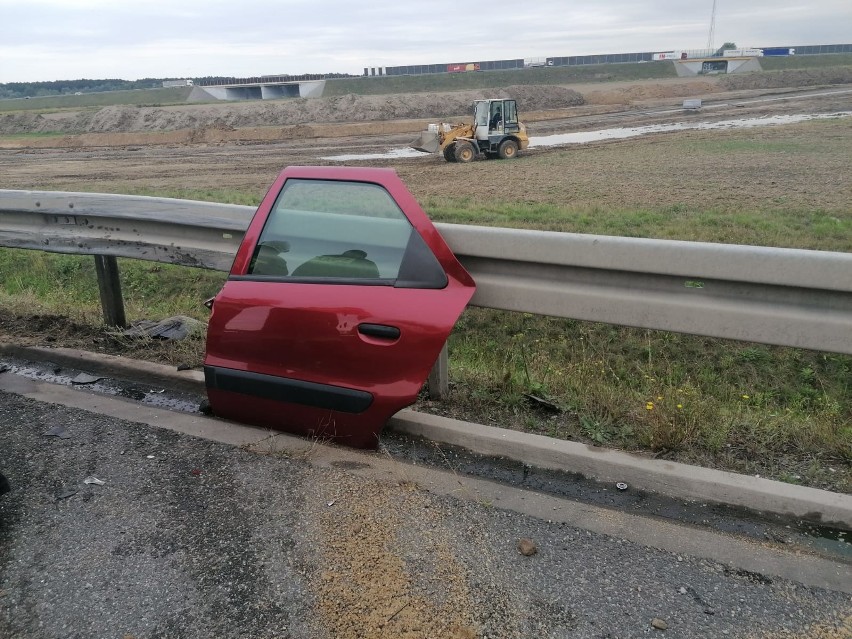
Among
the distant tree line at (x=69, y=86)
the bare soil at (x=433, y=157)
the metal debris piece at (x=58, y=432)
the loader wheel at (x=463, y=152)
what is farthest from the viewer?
the distant tree line at (x=69, y=86)

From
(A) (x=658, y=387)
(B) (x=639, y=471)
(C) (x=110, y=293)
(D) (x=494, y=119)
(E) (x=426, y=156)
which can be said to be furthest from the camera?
(E) (x=426, y=156)

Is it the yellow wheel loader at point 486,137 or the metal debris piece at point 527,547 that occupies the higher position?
the metal debris piece at point 527,547

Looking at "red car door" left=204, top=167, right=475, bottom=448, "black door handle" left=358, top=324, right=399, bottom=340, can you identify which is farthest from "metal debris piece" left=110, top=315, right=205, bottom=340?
"black door handle" left=358, top=324, right=399, bottom=340

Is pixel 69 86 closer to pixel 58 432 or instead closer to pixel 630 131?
pixel 630 131

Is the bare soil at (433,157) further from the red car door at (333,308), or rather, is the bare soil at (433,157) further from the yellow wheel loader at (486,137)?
the red car door at (333,308)

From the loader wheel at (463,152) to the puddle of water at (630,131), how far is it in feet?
9.14

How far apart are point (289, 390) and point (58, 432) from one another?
4.53 ft

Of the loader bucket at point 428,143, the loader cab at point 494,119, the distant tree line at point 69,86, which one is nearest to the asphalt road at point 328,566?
the loader cab at point 494,119

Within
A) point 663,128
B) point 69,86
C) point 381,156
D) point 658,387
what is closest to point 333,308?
point 658,387

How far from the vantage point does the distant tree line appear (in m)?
118

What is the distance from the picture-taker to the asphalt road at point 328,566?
2.66m

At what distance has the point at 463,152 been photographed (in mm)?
27984

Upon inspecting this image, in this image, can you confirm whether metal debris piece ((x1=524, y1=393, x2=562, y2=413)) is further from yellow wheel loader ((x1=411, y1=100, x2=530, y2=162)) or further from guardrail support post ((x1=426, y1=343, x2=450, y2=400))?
yellow wheel loader ((x1=411, y1=100, x2=530, y2=162))

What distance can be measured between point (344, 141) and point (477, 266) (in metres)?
35.9
